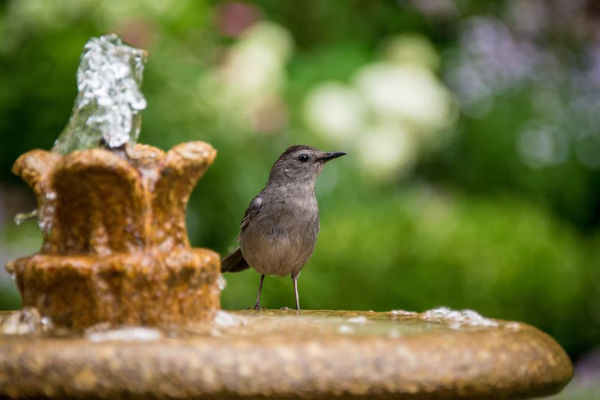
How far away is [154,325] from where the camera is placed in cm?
229

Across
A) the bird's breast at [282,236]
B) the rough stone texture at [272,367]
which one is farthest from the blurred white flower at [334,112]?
the rough stone texture at [272,367]

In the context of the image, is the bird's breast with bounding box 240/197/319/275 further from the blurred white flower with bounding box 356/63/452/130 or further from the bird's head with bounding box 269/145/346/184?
the blurred white flower with bounding box 356/63/452/130

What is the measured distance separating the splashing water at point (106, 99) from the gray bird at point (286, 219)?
42.8 inches

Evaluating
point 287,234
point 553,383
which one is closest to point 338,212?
point 287,234

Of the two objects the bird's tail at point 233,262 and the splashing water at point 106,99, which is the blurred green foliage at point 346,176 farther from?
the splashing water at point 106,99

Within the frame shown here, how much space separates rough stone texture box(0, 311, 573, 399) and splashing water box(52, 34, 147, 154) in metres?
0.71

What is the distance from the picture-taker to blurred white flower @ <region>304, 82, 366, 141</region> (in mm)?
8484

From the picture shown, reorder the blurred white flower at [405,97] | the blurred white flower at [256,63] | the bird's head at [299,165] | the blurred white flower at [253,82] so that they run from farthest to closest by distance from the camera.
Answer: the blurred white flower at [405,97] → the blurred white flower at [256,63] → the blurred white flower at [253,82] → the bird's head at [299,165]

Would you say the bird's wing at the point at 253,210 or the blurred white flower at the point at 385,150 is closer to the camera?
the bird's wing at the point at 253,210

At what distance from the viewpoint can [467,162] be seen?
948 cm

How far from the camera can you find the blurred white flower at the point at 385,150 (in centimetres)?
882

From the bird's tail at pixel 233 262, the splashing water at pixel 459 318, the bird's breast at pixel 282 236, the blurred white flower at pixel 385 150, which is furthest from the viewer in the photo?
the blurred white flower at pixel 385 150

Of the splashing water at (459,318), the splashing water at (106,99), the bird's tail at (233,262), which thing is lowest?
the splashing water at (459,318)

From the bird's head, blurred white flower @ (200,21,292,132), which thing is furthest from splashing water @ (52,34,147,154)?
blurred white flower @ (200,21,292,132)
